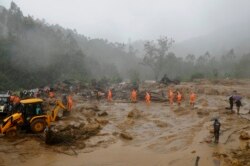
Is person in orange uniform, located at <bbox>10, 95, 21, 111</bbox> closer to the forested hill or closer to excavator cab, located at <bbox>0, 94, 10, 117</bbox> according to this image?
excavator cab, located at <bbox>0, 94, 10, 117</bbox>

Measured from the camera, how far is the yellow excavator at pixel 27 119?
56.1 ft

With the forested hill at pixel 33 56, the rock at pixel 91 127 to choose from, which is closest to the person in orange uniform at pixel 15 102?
the rock at pixel 91 127

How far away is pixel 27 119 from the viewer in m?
17.5

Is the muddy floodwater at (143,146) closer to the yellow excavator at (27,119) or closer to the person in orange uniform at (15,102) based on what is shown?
the yellow excavator at (27,119)

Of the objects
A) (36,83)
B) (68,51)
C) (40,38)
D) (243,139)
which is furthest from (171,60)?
(243,139)

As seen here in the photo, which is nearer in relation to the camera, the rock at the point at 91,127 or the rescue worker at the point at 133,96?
the rock at the point at 91,127

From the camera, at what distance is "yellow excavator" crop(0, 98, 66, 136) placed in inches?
673

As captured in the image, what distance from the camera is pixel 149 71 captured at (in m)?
115

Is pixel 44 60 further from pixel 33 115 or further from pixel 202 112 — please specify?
pixel 33 115

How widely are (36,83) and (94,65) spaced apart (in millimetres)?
30651

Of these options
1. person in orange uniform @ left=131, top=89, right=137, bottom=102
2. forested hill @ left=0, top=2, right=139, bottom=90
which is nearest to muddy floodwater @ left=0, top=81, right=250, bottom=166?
person in orange uniform @ left=131, top=89, right=137, bottom=102

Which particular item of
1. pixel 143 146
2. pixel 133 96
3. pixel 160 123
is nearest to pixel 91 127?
pixel 143 146

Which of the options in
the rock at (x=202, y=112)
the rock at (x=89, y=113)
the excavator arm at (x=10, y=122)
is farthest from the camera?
the rock at (x=89, y=113)

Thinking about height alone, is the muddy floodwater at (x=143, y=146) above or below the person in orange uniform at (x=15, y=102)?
below
